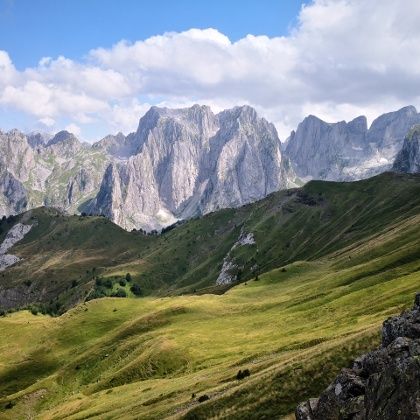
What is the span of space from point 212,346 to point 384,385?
76.3 meters

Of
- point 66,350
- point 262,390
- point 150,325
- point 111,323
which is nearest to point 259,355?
point 262,390

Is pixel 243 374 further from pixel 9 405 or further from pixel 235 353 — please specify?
pixel 9 405

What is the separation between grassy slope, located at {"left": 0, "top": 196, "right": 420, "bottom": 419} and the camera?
52.2 m

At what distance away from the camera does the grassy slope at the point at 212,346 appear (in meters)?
52.2

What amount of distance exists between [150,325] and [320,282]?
4909 cm

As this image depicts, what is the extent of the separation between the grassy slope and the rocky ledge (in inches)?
407

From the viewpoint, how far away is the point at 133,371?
103m

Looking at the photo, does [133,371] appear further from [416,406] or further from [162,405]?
[416,406]

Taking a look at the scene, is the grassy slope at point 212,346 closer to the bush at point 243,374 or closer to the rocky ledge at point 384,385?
the bush at point 243,374

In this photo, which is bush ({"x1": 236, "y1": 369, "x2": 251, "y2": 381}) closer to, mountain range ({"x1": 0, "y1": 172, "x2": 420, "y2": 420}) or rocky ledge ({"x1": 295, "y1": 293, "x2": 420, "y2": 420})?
mountain range ({"x1": 0, "y1": 172, "x2": 420, "y2": 420})

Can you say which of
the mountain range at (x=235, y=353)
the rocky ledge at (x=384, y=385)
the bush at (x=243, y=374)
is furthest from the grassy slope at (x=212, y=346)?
the rocky ledge at (x=384, y=385)

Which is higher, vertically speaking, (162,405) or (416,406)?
(416,406)

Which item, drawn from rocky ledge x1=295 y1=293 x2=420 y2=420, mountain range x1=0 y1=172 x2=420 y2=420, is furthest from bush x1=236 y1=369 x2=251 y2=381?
rocky ledge x1=295 y1=293 x2=420 y2=420

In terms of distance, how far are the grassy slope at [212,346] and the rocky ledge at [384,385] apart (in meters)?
10.3
